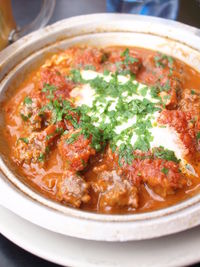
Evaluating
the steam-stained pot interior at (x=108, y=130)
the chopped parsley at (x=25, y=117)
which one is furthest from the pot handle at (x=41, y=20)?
the chopped parsley at (x=25, y=117)

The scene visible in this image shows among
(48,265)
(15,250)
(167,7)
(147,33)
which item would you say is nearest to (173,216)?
(48,265)

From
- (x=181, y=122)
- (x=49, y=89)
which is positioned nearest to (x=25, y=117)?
(x=49, y=89)

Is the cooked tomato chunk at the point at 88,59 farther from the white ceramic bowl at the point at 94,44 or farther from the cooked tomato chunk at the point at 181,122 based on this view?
the cooked tomato chunk at the point at 181,122

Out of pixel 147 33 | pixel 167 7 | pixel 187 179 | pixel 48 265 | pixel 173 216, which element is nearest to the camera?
pixel 173 216

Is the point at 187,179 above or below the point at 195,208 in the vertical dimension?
above

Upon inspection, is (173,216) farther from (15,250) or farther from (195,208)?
(15,250)

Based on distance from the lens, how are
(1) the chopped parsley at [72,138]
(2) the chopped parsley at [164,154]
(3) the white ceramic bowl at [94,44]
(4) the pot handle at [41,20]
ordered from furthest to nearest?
(4) the pot handle at [41,20]
(1) the chopped parsley at [72,138]
(2) the chopped parsley at [164,154]
(3) the white ceramic bowl at [94,44]

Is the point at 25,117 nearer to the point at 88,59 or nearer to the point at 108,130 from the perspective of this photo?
the point at 108,130
